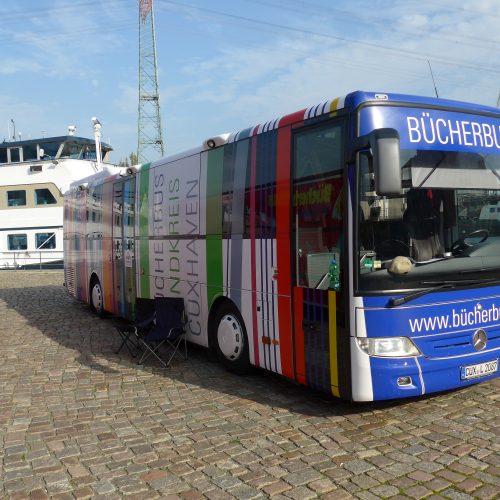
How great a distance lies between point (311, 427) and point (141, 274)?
5.14 m

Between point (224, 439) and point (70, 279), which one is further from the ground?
point (70, 279)

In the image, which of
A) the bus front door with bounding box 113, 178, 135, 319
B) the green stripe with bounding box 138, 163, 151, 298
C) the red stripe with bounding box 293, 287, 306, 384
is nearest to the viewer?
the red stripe with bounding box 293, 287, 306, 384

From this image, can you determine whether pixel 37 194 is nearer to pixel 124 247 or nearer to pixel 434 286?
pixel 124 247

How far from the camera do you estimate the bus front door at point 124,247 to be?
379 inches

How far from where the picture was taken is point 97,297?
39.4 ft

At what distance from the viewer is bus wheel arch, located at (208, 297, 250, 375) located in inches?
255

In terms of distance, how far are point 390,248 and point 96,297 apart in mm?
8791

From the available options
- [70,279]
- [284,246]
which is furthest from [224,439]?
[70,279]

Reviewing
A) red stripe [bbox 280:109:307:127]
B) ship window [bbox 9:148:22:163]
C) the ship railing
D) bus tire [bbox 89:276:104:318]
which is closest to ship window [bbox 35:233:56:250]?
the ship railing

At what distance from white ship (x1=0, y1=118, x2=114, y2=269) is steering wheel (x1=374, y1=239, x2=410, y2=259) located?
24910 millimetres

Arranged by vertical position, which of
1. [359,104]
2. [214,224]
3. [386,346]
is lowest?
[386,346]

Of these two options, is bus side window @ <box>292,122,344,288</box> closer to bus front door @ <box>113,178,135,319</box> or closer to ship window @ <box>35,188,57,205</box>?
bus front door @ <box>113,178,135,319</box>

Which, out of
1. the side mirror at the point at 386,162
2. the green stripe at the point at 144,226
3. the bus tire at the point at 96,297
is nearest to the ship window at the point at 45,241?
the bus tire at the point at 96,297

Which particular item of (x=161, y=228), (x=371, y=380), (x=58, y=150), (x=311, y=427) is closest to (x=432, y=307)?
(x=371, y=380)
